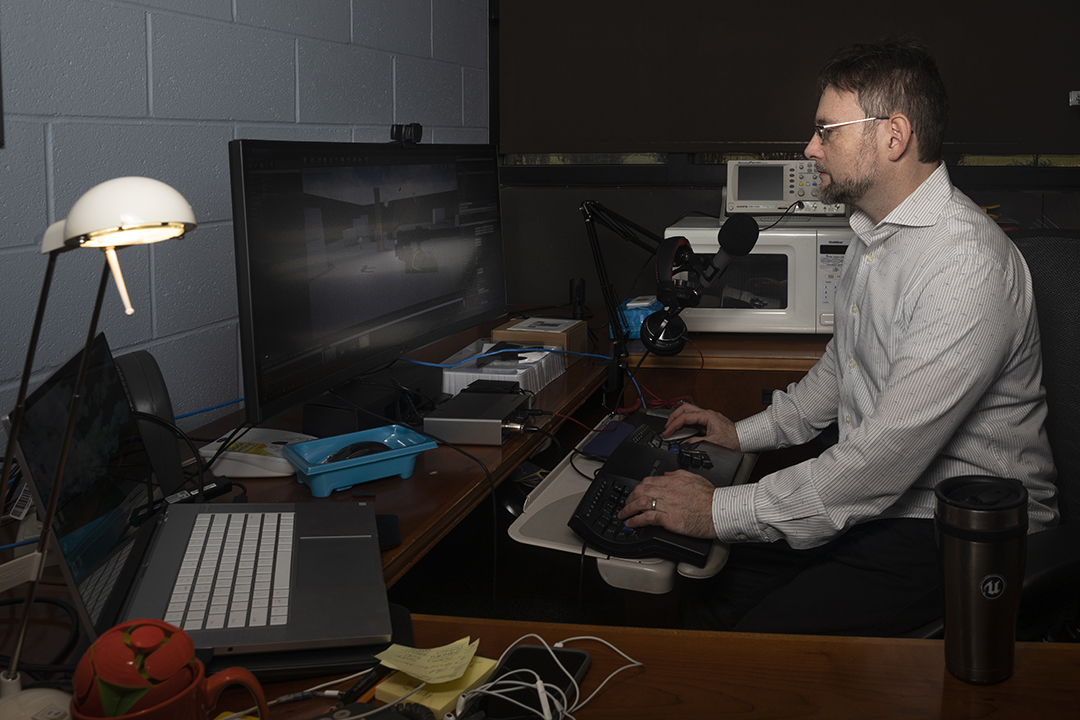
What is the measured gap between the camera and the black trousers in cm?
129

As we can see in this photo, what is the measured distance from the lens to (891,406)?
1.30 meters

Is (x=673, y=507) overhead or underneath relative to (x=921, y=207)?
underneath

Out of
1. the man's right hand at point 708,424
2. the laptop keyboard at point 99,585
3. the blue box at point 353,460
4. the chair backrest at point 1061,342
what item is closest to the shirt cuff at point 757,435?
the man's right hand at point 708,424

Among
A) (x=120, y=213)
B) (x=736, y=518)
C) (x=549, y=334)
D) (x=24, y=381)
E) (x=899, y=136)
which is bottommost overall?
(x=736, y=518)

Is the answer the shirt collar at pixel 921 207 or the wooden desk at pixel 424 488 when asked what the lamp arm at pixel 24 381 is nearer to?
the wooden desk at pixel 424 488

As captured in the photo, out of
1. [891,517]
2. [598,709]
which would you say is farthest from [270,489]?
[891,517]

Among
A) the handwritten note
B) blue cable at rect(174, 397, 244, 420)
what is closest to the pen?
the handwritten note

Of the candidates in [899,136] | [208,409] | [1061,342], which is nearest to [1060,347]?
[1061,342]

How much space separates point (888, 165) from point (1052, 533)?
674 mm

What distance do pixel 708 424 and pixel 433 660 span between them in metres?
1.09

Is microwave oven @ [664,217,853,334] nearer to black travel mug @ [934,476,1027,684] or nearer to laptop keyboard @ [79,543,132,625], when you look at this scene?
black travel mug @ [934,476,1027,684]

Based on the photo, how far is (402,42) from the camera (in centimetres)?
227

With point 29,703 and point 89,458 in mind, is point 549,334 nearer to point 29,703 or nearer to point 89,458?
point 89,458

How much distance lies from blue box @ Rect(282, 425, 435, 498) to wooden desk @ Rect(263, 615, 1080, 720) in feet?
1.19
